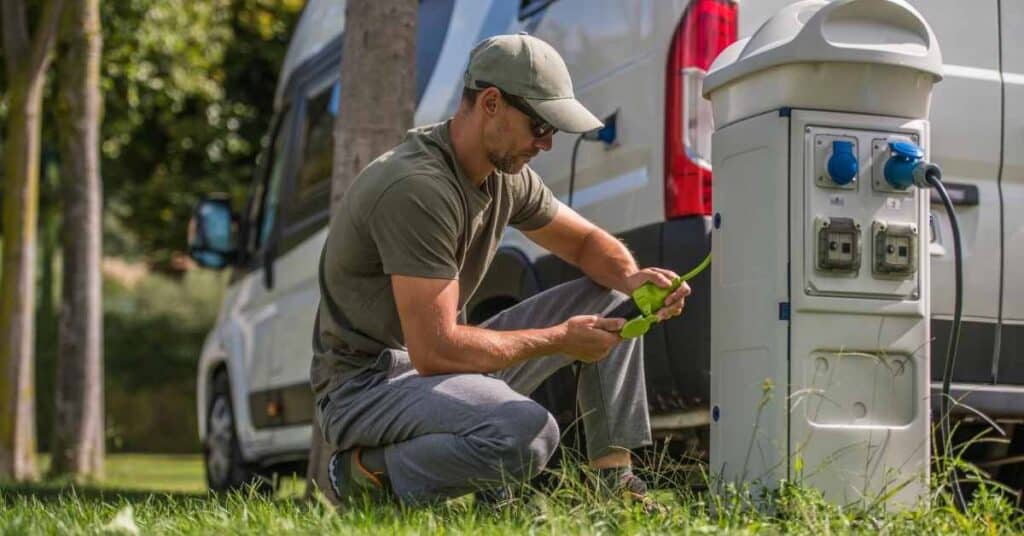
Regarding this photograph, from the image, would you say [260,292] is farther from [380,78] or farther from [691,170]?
[691,170]

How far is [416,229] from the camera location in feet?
14.3

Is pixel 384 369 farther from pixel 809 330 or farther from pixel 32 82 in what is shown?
pixel 32 82

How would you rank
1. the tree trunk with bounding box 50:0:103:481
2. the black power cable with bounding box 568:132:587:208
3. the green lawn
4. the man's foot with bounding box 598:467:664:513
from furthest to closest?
the tree trunk with bounding box 50:0:103:481 → the black power cable with bounding box 568:132:587:208 → the man's foot with bounding box 598:467:664:513 → the green lawn

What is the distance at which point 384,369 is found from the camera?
15.1 ft

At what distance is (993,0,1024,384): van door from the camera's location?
198 inches

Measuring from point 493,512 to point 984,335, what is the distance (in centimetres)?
181

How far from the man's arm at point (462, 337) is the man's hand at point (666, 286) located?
0.15 m

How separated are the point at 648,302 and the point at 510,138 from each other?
24.0 inches

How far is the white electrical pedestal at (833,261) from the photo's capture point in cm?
420

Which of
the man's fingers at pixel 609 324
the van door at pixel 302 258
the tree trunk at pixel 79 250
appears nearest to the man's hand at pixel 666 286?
the man's fingers at pixel 609 324

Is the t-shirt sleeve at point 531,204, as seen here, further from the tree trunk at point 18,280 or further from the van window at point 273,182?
the tree trunk at point 18,280

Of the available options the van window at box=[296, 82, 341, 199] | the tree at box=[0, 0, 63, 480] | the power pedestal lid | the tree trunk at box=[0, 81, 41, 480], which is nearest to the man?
the power pedestal lid

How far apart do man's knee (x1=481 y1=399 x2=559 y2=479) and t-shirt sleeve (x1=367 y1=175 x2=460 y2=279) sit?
0.42 m

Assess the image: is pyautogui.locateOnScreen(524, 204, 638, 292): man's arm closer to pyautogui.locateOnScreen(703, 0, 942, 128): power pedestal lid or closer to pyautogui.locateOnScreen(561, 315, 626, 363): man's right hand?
pyautogui.locateOnScreen(561, 315, 626, 363): man's right hand
